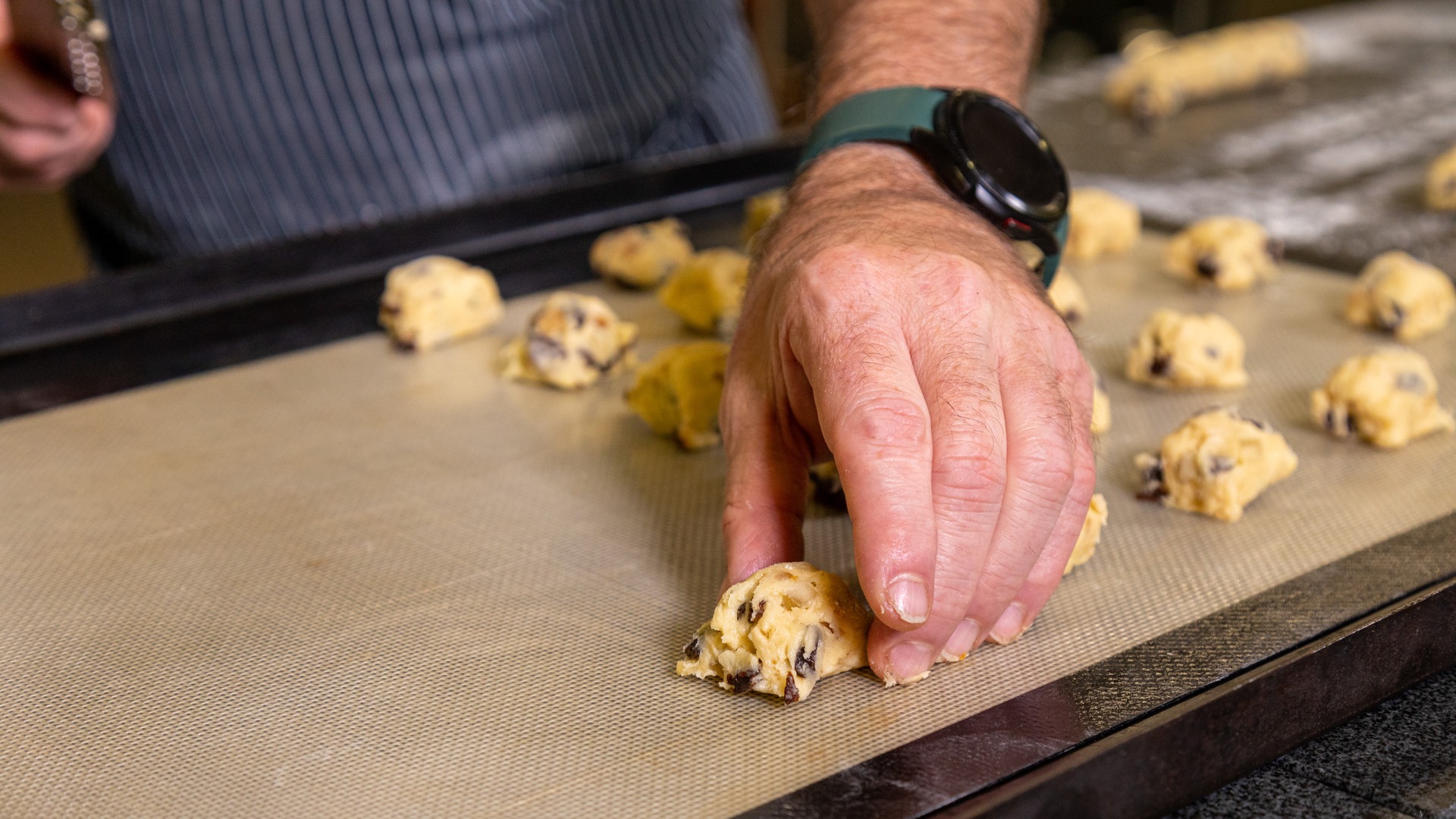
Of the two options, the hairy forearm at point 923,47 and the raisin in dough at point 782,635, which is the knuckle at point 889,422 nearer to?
the raisin in dough at point 782,635

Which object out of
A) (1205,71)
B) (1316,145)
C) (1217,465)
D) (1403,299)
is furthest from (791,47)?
(1217,465)

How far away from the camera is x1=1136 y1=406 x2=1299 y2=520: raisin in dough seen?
3.29 feet

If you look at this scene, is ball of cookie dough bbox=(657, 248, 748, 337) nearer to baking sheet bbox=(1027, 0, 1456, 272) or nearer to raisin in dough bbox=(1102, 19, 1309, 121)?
baking sheet bbox=(1027, 0, 1456, 272)

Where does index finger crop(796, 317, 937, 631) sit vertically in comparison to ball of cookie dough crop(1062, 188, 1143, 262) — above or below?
above

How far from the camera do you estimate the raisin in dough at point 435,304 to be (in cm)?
137

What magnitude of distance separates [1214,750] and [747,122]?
4.86ft

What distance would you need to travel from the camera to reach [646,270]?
1513 millimetres

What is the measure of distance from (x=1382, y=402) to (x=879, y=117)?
0.52 metres

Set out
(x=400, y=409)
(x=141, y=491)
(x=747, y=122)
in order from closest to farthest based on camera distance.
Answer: (x=141, y=491), (x=400, y=409), (x=747, y=122)

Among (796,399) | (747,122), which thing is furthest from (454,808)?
(747,122)

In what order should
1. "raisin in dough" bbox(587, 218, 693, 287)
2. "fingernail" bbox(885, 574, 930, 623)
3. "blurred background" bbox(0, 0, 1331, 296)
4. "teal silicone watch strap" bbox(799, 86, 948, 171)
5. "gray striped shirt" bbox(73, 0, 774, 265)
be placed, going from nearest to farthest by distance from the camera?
"fingernail" bbox(885, 574, 930, 623) → "teal silicone watch strap" bbox(799, 86, 948, 171) → "raisin in dough" bbox(587, 218, 693, 287) → "gray striped shirt" bbox(73, 0, 774, 265) → "blurred background" bbox(0, 0, 1331, 296)

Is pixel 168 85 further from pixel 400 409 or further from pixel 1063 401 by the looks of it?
pixel 1063 401

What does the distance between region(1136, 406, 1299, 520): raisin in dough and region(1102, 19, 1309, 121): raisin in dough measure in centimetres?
135

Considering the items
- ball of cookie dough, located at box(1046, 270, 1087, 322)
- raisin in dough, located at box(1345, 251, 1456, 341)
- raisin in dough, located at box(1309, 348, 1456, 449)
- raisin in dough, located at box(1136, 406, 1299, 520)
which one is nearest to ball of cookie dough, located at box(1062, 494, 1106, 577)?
raisin in dough, located at box(1136, 406, 1299, 520)
